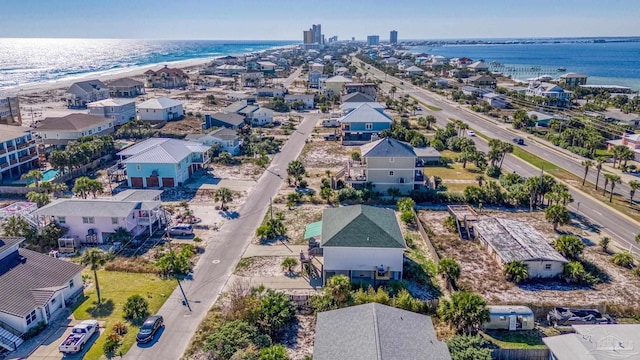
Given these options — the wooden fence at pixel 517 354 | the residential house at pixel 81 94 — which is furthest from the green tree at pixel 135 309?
the residential house at pixel 81 94

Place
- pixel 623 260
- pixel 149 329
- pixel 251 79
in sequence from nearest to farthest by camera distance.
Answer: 1. pixel 149 329
2. pixel 623 260
3. pixel 251 79

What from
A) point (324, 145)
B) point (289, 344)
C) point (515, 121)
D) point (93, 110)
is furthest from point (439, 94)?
point (289, 344)

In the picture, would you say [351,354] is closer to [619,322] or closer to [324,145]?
[619,322]

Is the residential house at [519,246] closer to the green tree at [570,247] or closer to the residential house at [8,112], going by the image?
the green tree at [570,247]

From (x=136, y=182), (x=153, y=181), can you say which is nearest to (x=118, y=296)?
(x=153, y=181)

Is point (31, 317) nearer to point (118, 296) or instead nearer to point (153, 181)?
point (118, 296)

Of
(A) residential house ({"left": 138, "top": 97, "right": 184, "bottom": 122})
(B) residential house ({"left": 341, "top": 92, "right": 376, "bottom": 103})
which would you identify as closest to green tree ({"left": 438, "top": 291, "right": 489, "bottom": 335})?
(B) residential house ({"left": 341, "top": 92, "right": 376, "bottom": 103})
